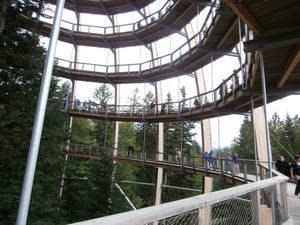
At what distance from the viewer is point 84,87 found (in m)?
23.6

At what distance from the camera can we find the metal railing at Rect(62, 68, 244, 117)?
8827 millimetres

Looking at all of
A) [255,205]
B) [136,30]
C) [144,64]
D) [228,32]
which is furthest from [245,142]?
[255,205]

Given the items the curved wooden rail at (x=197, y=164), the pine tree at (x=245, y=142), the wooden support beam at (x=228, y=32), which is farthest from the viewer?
the pine tree at (x=245, y=142)

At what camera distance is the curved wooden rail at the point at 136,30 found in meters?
15.9

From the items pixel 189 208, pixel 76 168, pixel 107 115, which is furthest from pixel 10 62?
pixel 76 168

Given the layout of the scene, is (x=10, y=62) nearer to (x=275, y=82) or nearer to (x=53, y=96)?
(x=53, y=96)

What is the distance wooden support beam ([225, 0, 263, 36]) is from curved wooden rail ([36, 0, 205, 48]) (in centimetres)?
1157

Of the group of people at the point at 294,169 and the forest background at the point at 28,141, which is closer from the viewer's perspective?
the group of people at the point at 294,169

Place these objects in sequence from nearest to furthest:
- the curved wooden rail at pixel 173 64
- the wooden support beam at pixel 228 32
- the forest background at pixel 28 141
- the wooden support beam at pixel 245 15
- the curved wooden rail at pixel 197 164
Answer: the wooden support beam at pixel 245 15, the forest background at pixel 28 141, the curved wooden rail at pixel 197 164, the wooden support beam at pixel 228 32, the curved wooden rail at pixel 173 64

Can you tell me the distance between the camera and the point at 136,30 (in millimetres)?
19984

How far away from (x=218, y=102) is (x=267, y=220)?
7.76 metres

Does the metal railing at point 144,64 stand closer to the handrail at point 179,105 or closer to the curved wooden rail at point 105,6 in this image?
the handrail at point 179,105

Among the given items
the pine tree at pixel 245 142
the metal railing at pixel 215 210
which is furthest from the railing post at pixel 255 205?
the pine tree at pixel 245 142

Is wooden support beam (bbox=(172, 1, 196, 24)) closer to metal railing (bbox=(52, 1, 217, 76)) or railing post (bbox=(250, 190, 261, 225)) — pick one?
metal railing (bbox=(52, 1, 217, 76))
